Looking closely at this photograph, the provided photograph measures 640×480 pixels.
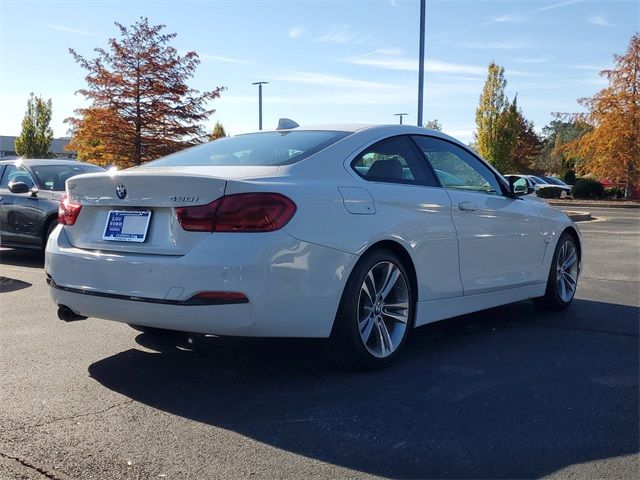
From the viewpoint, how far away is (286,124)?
18.9ft

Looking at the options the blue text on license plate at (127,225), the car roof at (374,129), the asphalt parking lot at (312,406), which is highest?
the car roof at (374,129)

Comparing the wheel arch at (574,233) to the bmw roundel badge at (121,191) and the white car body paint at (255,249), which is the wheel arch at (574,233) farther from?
the bmw roundel badge at (121,191)

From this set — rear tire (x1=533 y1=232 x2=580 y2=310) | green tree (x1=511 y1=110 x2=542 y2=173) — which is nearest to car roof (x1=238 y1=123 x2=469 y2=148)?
rear tire (x1=533 y1=232 x2=580 y2=310)

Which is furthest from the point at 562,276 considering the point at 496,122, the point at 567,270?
the point at 496,122

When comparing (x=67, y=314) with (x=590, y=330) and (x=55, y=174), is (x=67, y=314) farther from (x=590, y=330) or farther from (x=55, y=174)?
(x=55, y=174)

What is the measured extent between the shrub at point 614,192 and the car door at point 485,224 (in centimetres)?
3499

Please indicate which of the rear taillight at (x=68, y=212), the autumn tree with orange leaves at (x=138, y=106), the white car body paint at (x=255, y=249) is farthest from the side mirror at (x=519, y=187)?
the autumn tree with orange leaves at (x=138, y=106)

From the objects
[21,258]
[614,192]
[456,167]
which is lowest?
[21,258]

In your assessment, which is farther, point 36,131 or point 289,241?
point 36,131

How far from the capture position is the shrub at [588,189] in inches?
1483

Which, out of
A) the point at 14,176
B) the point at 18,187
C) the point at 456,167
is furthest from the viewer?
the point at 14,176

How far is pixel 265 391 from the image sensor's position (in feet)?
13.6

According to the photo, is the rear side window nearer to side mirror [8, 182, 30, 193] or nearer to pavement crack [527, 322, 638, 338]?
pavement crack [527, 322, 638, 338]

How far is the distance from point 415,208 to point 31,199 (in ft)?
22.5
